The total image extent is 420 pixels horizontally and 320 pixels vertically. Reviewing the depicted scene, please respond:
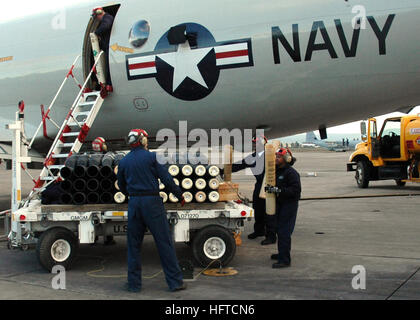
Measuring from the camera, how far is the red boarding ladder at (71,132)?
826 centimetres

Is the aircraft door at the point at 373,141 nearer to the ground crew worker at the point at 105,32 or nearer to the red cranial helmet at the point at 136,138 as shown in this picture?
the ground crew worker at the point at 105,32

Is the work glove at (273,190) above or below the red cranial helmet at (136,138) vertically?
below

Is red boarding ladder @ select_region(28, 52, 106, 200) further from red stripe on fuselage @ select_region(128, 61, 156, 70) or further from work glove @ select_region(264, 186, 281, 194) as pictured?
work glove @ select_region(264, 186, 281, 194)

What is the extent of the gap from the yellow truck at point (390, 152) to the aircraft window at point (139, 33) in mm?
12598

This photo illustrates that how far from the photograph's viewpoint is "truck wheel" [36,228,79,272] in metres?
6.98

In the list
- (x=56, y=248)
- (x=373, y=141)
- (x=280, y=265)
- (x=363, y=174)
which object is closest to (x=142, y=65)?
(x=56, y=248)

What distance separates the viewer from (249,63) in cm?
860

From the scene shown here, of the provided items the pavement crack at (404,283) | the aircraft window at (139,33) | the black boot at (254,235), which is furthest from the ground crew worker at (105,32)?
the pavement crack at (404,283)

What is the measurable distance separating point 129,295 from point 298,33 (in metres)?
4.92

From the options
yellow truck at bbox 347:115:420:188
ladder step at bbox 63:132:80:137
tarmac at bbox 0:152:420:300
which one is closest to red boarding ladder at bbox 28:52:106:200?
ladder step at bbox 63:132:80:137

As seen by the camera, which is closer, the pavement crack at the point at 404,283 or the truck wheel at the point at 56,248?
the pavement crack at the point at 404,283

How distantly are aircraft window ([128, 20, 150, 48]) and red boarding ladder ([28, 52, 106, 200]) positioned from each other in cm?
71

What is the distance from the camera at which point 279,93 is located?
8727 millimetres
